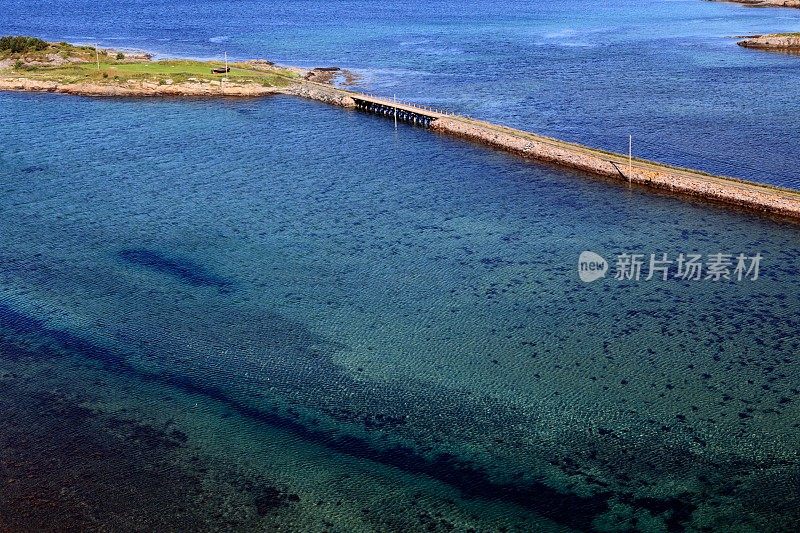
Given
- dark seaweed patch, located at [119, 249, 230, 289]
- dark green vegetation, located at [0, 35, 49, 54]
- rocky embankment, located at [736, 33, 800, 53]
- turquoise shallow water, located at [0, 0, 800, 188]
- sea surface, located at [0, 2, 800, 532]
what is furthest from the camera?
rocky embankment, located at [736, 33, 800, 53]

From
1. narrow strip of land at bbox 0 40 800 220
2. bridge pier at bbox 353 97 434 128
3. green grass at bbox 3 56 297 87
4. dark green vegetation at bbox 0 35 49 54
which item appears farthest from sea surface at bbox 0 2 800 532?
dark green vegetation at bbox 0 35 49 54

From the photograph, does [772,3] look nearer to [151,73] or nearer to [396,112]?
[396,112]

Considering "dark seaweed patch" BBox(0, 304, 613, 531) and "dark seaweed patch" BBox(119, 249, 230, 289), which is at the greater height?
"dark seaweed patch" BBox(119, 249, 230, 289)

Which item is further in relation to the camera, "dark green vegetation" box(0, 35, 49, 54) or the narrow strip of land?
"dark green vegetation" box(0, 35, 49, 54)

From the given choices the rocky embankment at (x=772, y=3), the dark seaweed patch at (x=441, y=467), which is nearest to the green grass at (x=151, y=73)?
the dark seaweed patch at (x=441, y=467)

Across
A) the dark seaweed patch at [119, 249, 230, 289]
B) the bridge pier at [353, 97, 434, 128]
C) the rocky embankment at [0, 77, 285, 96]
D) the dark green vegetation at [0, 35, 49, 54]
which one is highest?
the dark green vegetation at [0, 35, 49, 54]

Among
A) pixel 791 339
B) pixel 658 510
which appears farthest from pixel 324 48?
pixel 658 510

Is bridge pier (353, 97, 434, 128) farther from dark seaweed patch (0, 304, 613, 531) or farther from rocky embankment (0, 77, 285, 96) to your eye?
dark seaweed patch (0, 304, 613, 531)
